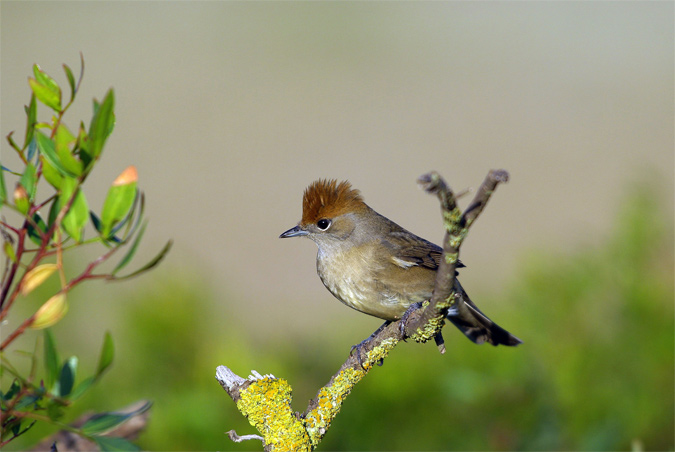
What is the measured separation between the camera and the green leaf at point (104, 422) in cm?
115

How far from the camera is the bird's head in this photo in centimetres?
318

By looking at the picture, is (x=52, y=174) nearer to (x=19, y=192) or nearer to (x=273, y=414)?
(x=19, y=192)

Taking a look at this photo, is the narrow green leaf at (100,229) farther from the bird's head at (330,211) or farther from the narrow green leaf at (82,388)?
the bird's head at (330,211)

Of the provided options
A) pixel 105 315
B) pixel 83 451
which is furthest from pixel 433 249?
pixel 105 315

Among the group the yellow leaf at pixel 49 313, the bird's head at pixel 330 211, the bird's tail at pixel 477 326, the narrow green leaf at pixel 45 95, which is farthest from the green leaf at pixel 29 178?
the bird's tail at pixel 477 326

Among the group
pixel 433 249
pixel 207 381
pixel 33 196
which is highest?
pixel 33 196

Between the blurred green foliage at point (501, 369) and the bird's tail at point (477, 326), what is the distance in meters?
0.20

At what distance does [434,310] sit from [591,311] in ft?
8.06

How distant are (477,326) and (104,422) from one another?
251cm

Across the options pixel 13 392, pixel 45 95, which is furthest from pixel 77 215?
pixel 13 392

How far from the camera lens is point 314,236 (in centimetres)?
346

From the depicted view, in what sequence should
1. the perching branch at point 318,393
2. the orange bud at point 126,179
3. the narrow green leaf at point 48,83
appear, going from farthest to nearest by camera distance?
the perching branch at point 318,393 → the narrow green leaf at point 48,83 → the orange bud at point 126,179

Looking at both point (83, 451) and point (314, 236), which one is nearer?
point (83, 451)

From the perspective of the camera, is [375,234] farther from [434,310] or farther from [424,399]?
[434,310]
